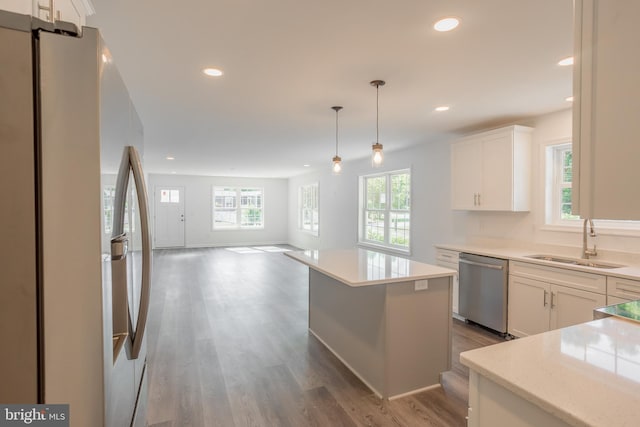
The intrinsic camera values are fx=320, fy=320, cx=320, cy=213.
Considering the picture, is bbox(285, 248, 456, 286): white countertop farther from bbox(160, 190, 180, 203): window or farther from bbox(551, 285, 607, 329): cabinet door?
bbox(160, 190, 180, 203): window

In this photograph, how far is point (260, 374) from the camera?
9.00 ft

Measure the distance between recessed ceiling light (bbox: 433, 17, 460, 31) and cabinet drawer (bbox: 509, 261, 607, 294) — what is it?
2.37 metres

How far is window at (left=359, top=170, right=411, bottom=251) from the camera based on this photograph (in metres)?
5.92

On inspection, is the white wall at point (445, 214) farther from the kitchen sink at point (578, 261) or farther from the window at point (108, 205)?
the window at point (108, 205)

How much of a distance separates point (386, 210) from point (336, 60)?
4.39 meters

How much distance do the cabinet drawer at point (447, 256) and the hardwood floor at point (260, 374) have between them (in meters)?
0.76

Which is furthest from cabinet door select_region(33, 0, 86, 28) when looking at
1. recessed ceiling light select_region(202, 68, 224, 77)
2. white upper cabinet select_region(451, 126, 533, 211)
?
white upper cabinet select_region(451, 126, 533, 211)

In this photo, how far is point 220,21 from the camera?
Answer: 1806 millimetres

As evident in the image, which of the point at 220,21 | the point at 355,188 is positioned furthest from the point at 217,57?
the point at 355,188

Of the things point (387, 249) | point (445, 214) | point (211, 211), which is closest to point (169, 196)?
point (211, 211)

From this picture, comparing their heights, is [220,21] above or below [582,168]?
above

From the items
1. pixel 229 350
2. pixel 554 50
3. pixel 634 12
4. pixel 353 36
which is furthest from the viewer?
pixel 229 350

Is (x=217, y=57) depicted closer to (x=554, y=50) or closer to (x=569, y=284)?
(x=554, y=50)

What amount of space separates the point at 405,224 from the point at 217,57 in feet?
14.9
